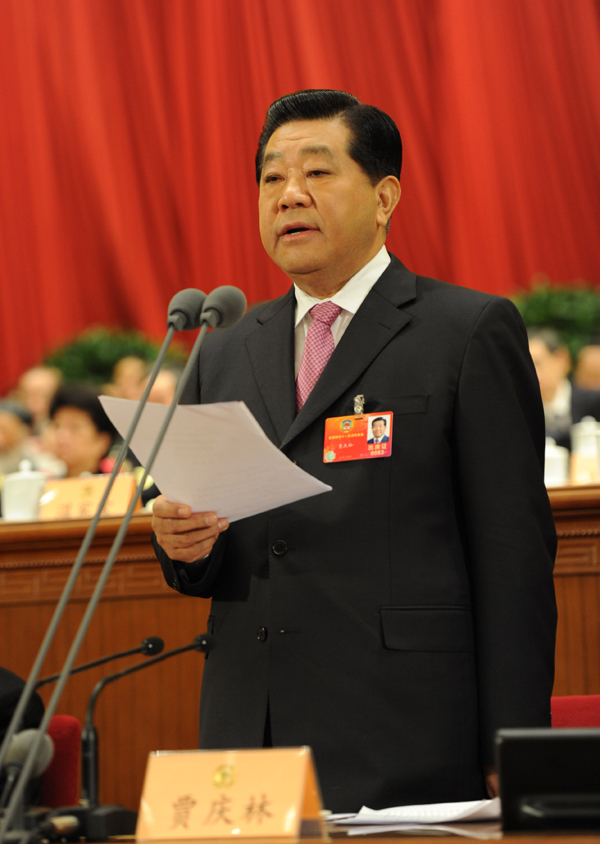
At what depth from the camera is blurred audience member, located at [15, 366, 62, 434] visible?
19.0 feet

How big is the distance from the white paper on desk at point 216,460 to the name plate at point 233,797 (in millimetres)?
338

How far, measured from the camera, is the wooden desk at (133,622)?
228cm

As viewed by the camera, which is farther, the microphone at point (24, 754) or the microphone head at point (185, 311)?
the microphone head at point (185, 311)

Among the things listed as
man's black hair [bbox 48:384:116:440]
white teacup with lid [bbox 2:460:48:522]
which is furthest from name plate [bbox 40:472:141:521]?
man's black hair [bbox 48:384:116:440]

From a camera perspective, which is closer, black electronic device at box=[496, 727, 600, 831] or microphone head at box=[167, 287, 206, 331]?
black electronic device at box=[496, 727, 600, 831]

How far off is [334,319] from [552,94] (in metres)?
5.15

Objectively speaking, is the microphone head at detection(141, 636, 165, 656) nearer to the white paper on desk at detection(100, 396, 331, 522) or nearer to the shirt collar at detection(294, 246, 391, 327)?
the white paper on desk at detection(100, 396, 331, 522)

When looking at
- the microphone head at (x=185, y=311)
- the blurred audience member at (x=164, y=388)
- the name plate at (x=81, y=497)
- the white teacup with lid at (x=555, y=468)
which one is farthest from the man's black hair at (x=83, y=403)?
the microphone head at (x=185, y=311)

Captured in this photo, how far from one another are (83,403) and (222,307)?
2.88 m

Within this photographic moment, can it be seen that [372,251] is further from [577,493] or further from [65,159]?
[65,159]

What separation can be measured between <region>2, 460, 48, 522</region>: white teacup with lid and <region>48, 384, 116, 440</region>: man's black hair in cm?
85

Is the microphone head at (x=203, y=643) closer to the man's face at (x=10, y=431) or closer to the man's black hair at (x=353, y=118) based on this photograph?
the man's black hair at (x=353, y=118)

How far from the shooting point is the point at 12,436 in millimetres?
4883

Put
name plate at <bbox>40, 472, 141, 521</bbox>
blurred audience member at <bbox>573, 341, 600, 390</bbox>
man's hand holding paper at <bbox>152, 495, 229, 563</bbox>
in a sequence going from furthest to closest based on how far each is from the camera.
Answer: blurred audience member at <bbox>573, 341, 600, 390</bbox>, name plate at <bbox>40, 472, 141, 521</bbox>, man's hand holding paper at <bbox>152, 495, 229, 563</bbox>
